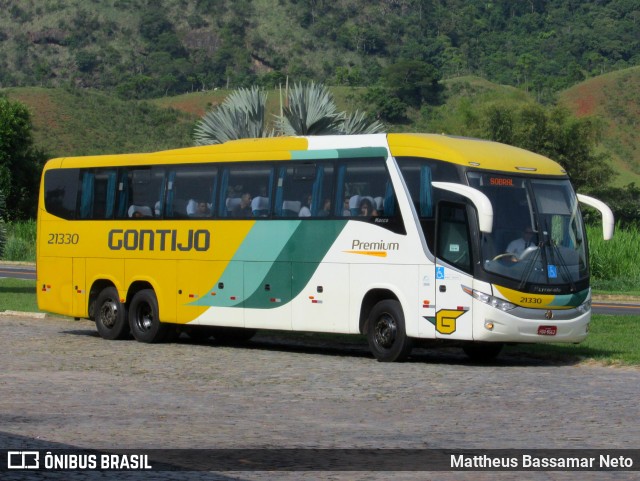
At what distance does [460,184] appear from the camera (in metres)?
19.2

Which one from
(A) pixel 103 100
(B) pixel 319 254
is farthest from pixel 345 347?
(A) pixel 103 100

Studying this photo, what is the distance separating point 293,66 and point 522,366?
181 metres

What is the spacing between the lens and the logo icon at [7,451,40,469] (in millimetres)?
9695

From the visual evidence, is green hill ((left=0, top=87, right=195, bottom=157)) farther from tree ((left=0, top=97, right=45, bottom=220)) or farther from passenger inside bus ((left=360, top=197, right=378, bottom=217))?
passenger inside bus ((left=360, top=197, right=378, bottom=217))

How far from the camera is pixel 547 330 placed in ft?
62.2

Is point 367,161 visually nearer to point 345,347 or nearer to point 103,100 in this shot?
point 345,347

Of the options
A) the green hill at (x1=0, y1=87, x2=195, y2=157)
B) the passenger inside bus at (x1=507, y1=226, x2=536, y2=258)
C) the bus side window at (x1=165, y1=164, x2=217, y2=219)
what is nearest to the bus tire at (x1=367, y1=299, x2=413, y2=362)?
the passenger inside bus at (x1=507, y1=226, x2=536, y2=258)

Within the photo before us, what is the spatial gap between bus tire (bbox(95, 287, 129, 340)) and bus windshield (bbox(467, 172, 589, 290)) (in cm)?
797

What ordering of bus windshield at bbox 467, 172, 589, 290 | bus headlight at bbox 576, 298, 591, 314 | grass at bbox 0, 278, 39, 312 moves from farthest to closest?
1. grass at bbox 0, 278, 39, 312
2. bus headlight at bbox 576, 298, 591, 314
3. bus windshield at bbox 467, 172, 589, 290

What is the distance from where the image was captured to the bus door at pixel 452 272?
19.0m

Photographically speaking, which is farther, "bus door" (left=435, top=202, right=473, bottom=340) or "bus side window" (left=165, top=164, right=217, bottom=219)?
"bus side window" (left=165, top=164, right=217, bottom=219)

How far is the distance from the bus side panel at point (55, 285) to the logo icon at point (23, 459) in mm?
15042

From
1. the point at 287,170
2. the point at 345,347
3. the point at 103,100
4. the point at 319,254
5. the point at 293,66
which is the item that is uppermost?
the point at 293,66

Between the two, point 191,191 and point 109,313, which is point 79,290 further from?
Result: point 191,191
